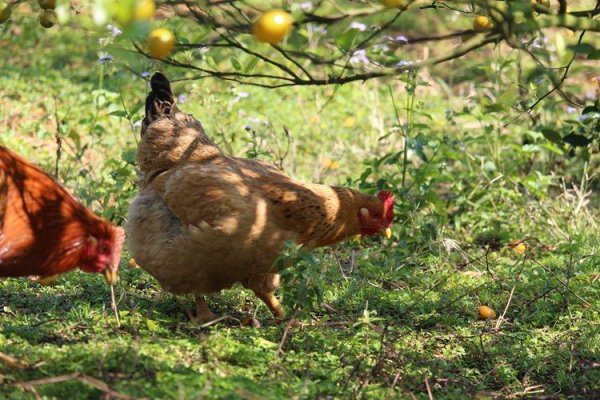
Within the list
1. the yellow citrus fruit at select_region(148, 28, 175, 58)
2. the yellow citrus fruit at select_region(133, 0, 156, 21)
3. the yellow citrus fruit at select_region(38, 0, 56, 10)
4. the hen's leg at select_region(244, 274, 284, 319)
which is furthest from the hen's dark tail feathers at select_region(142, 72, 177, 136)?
the yellow citrus fruit at select_region(133, 0, 156, 21)

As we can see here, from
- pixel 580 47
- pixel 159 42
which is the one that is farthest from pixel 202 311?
pixel 580 47

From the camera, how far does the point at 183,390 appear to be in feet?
10.9

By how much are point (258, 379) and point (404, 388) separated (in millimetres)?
649

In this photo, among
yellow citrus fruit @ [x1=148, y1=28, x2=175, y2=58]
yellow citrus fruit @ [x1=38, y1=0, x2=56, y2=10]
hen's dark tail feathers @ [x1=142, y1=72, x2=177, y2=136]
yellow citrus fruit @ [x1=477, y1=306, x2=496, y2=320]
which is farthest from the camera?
hen's dark tail feathers @ [x1=142, y1=72, x2=177, y2=136]

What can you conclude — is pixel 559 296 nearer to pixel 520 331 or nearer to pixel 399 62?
pixel 520 331

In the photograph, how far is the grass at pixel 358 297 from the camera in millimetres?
3822

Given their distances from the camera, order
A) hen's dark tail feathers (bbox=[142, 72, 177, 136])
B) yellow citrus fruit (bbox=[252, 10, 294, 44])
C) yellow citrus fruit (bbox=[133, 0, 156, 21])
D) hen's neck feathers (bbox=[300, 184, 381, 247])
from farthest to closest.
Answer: hen's dark tail feathers (bbox=[142, 72, 177, 136]), hen's neck feathers (bbox=[300, 184, 381, 247]), yellow citrus fruit (bbox=[252, 10, 294, 44]), yellow citrus fruit (bbox=[133, 0, 156, 21])

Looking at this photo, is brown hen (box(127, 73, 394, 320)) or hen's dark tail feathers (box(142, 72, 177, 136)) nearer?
brown hen (box(127, 73, 394, 320))

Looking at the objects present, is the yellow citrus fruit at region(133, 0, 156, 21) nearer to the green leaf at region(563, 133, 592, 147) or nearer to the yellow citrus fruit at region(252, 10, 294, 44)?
the yellow citrus fruit at region(252, 10, 294, 44)

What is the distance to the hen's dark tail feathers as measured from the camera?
17.9ft

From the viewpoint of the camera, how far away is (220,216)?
4.66 metres

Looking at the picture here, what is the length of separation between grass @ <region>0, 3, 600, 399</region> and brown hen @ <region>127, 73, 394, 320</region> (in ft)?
0.72

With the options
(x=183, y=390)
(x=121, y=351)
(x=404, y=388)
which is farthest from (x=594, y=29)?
(x=121, y=351)

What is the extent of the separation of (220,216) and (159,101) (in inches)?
44.5
